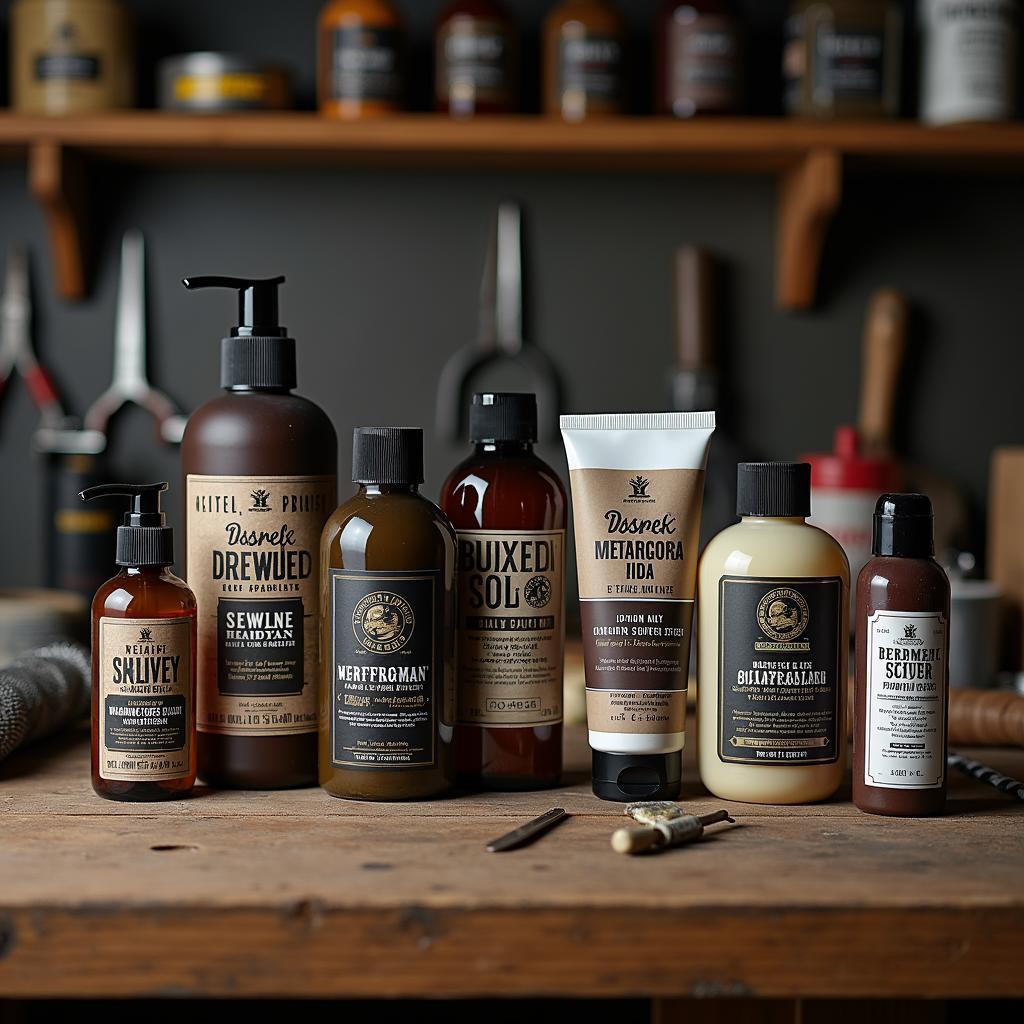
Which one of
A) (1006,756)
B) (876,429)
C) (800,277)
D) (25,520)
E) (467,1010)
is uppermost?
(800,277)

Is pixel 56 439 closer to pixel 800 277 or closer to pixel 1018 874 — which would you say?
pixel 800 277

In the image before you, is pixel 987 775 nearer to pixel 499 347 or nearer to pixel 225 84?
pixel 499 347

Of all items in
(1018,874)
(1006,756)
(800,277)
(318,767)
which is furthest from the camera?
(800,277)

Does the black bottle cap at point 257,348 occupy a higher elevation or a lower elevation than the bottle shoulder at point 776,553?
higher

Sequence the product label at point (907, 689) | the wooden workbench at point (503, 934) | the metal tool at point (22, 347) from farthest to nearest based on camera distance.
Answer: the metal tool at point (22, 347), the product label at point (907, 689), the wooden workbench at point (503, 934)

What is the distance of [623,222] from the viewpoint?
1.49 metres

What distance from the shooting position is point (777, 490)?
0.72 m

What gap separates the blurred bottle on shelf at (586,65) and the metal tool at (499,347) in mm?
170

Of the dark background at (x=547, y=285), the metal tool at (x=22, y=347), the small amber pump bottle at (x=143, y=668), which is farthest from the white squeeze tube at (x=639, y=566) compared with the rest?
the metal tool at (x=22, y=347)

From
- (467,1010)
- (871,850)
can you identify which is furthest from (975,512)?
(871,850)

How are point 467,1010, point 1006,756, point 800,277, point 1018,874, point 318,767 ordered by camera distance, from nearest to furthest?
1. point 1018,874
2. point 318,767
3. point 1006,756
4. point 467,1010
5. point 800,277

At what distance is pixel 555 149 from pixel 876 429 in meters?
0.48

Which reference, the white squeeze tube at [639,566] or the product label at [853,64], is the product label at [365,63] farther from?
the white squeeze tube at [639,566]

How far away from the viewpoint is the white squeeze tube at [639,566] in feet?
2.33
